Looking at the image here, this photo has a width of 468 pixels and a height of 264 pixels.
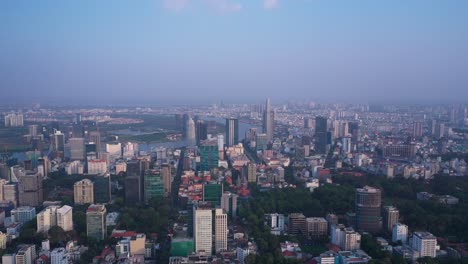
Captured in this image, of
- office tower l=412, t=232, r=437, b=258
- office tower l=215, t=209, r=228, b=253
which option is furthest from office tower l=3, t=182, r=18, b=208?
office tower l=412, t=232, r=437, b=258

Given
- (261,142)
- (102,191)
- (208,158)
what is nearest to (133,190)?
(102,191)

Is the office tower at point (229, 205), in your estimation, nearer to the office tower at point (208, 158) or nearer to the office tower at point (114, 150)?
the office tower at point (208, 158)

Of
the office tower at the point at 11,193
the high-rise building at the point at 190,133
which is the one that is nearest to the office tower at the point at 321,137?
the high-rise building at the point at 190,133

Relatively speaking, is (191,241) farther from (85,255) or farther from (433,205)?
(433,205)

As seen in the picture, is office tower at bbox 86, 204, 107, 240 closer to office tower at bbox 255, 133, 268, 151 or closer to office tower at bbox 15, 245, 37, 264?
office tower at bbox 15, 245, 37, 264

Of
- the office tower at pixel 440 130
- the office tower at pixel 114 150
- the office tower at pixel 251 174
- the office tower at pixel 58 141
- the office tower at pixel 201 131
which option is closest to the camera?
the office tower at pixel 251 174

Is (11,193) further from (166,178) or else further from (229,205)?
(229,205)
